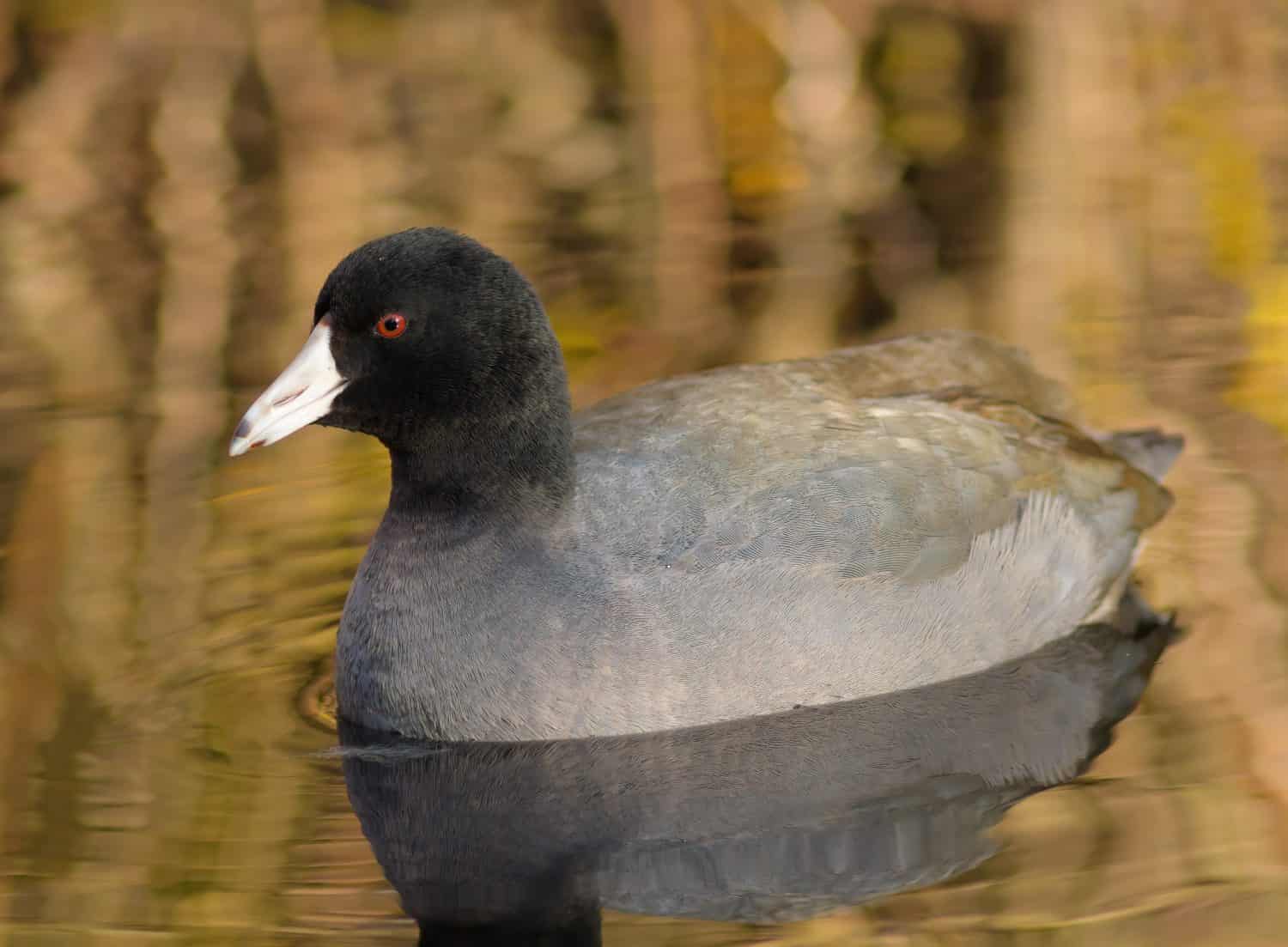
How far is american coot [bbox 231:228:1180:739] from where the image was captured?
5023 millimetres

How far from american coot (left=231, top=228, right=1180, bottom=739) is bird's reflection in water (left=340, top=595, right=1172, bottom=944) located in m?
0.09

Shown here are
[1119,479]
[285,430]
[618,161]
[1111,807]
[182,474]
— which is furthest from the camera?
[618,161]

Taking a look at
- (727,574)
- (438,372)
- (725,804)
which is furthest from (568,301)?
(725,804)

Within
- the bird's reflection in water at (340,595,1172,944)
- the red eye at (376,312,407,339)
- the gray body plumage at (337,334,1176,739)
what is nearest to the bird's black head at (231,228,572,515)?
the red eye at (376,312,407,339)

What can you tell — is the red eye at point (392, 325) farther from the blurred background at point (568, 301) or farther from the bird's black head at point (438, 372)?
the blurred background at point (568, 301)

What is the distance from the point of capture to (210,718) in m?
5.32

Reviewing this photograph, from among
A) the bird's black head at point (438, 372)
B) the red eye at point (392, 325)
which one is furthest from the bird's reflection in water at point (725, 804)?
the red eye at point (392, 325)

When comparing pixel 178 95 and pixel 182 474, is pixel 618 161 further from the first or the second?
pixel 182 474

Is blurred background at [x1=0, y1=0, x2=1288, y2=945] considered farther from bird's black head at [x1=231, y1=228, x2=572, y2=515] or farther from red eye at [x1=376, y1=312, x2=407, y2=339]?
red eye at [x1=376, y1=312, x2=407, y2=339]

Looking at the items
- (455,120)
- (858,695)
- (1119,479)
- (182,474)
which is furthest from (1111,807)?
(455,120)


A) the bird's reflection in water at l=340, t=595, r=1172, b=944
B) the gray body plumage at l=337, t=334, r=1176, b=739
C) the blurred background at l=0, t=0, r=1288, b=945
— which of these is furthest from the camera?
the gray body plumage at l=337, t=334, r=1176, b=739

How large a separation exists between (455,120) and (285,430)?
6.63 metres

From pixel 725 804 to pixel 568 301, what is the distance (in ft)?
13.8

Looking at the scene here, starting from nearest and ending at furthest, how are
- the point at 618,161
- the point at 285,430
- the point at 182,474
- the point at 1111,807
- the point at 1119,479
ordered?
1. the point at 1111,807
2. the point at 285,430
3. the point at 1119,479
4. the point at 182,474
5. the point at 618,161
